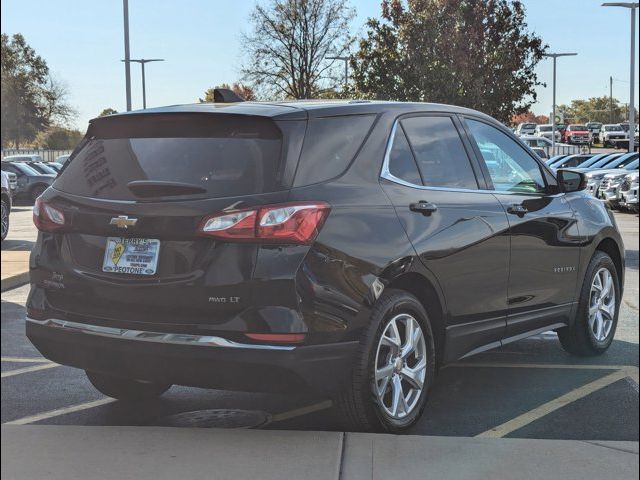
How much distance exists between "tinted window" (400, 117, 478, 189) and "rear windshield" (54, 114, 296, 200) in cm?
101

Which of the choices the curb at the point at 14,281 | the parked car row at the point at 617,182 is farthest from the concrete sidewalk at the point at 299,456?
the parked car row at the point at 617,182

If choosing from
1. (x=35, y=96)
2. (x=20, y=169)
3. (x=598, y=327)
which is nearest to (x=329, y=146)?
(x=598, y=327)

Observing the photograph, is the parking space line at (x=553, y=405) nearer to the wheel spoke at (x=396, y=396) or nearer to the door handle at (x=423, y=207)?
the wheel spoke at (x=396, y=396)

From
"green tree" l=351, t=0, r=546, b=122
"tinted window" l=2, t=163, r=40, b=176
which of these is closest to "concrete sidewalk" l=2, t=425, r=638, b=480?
"green tree" l=351, t=0, r=546, b=122

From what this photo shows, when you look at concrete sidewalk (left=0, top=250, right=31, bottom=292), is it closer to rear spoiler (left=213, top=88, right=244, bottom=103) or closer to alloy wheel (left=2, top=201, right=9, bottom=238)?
alloy wheel (left=2, top=201, right=9, bottom=238)

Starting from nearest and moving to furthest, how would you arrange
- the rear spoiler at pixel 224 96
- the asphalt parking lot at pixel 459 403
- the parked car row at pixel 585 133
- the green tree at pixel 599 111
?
1. the asphalt parking lot at pixel 459 403
2. the rear spoiler at pixel 224 96
3. the parked car row at pixel 585 133
4. the green tree at pixel 599 111

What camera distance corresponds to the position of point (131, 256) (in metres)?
3.94

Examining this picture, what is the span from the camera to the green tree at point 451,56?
85.8ft

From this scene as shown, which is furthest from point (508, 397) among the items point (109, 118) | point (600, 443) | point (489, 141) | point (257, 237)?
point (109, 118)

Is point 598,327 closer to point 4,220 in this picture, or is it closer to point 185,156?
point 185,156

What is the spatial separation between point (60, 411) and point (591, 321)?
3.58m

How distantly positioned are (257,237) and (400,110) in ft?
4.49

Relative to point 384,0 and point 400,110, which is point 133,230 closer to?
point 400,110

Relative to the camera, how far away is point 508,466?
3.79m
